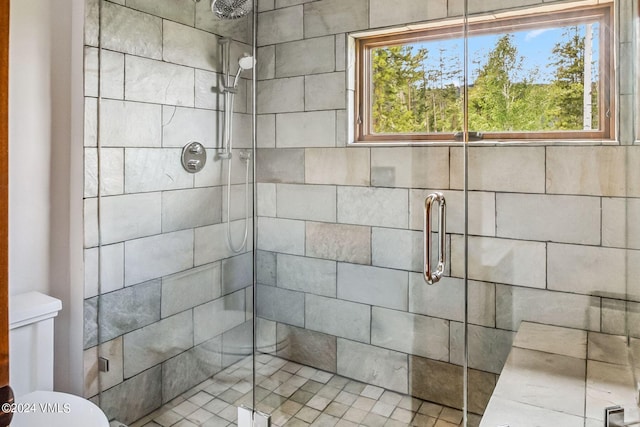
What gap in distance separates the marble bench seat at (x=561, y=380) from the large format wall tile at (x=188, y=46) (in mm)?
1809

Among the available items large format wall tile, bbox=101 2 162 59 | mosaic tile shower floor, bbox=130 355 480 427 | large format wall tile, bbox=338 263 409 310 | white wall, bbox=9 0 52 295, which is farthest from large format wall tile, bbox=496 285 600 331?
white wall, bbox=9 0 52 295

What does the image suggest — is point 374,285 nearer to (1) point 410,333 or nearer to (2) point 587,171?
(1) point 410,333

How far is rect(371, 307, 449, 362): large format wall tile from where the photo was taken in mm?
1835

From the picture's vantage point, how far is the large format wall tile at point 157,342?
201 centimetres

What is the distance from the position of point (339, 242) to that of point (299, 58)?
0.91 meters

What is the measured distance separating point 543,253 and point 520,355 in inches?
16.2

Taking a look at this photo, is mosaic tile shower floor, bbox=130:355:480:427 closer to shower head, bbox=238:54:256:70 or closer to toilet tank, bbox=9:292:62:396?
Answer: toilet tank, bbox=9:292:62:396

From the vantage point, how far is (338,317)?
6.55 feet

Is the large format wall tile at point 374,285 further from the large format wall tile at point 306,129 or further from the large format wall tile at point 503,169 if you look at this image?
the large format wall tile at point 306,129

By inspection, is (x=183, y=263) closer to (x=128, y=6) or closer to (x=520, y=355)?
(x=128, y=6)

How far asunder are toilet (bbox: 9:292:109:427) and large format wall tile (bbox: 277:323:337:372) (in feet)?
2.72

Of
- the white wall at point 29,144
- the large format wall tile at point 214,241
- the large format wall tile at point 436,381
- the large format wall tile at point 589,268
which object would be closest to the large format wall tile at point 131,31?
the white wall at point 29,144

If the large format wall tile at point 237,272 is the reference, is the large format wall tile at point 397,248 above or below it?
above

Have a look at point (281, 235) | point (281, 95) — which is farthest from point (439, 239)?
point (281, 95)
